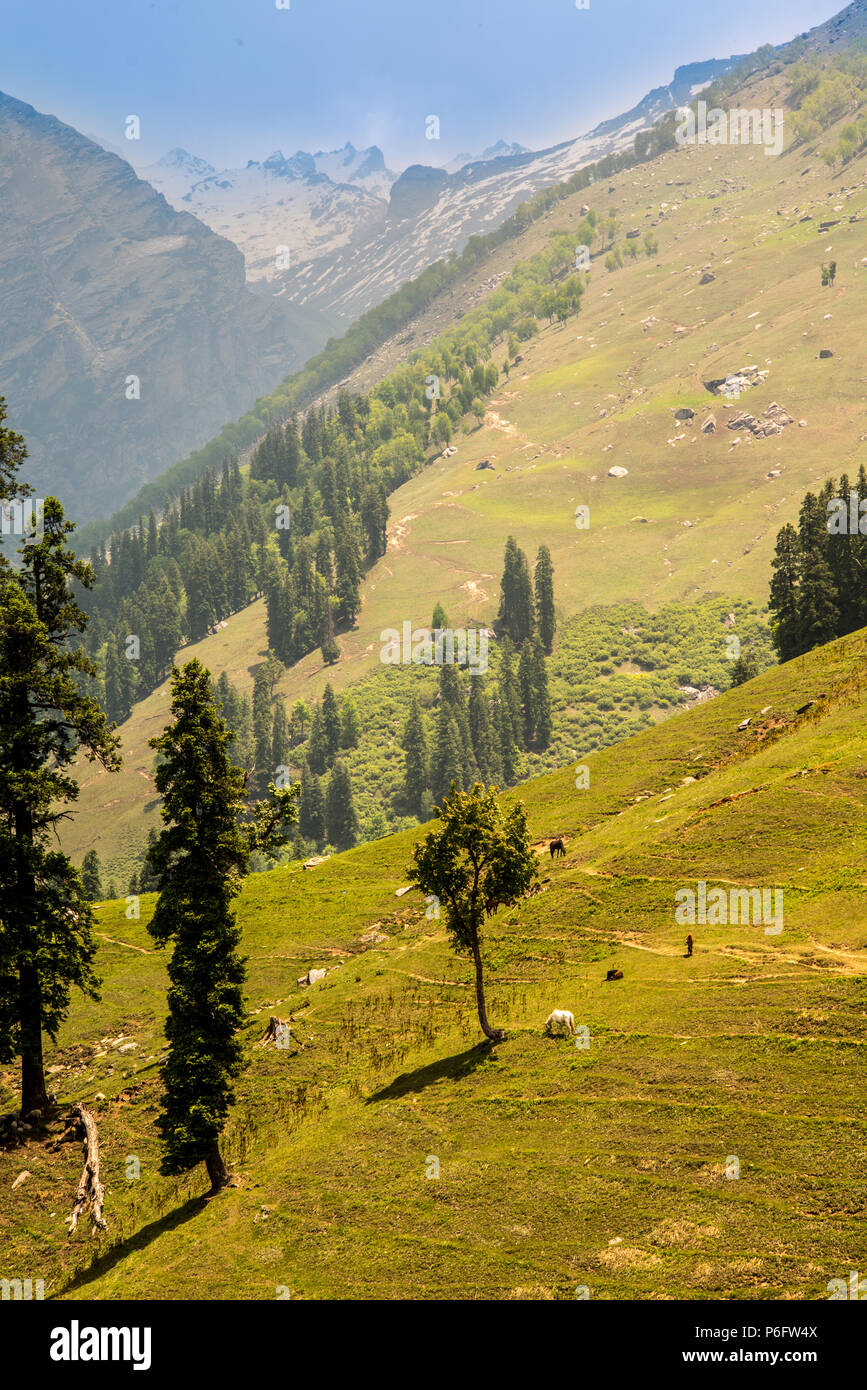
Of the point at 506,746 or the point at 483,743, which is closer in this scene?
the point at 483,743

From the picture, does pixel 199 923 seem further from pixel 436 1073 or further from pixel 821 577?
pixel 821 577

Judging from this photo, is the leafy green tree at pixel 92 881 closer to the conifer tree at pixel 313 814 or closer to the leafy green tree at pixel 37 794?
the conifer tree at pixel 313 814

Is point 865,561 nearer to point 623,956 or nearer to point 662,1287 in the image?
point 623,956

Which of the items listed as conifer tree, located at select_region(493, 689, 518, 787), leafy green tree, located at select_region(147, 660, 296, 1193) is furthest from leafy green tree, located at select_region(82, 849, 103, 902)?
leafy green tree, located at select_region(147, 660, 296, 1193)

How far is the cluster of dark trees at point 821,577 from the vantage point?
9550 centimetres

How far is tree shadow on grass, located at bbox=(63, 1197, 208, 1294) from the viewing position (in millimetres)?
31125

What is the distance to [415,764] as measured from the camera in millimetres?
188000

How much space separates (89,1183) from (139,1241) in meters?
4.48

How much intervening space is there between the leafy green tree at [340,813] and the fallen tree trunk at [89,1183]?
5529 inches

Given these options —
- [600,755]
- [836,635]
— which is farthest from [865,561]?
[600,755]

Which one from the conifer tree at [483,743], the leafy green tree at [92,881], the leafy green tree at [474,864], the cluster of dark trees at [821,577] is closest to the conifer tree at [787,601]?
the cluster of dark trees at [821,577]

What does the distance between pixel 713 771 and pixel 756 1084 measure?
115ft

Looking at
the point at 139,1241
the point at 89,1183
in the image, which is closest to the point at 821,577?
the point at 89,1183

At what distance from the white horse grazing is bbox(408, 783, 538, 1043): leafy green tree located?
2.39 metres
